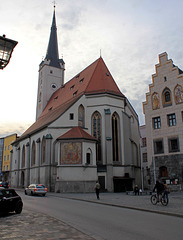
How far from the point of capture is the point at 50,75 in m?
54.3

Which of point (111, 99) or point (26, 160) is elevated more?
point (111, 99)

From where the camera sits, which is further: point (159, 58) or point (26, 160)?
point (26, 160)

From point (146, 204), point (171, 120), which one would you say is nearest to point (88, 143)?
point (171, 120)

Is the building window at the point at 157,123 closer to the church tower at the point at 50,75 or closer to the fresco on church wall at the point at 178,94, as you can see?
→ the fresco on church wall at the point at 178,94

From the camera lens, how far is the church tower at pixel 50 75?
53.5 meters

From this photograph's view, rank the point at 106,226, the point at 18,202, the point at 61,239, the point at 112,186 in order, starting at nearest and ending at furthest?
the point at 61,239 < the point at 106,226 < the point at 18,202 < the point at 112,186

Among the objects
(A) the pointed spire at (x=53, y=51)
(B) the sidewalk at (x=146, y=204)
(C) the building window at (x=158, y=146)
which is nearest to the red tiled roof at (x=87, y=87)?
(C) the building window at (x=158, y=146)

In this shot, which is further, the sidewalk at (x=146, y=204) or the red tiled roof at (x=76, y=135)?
the red tiled roof at (x=76, y=135)

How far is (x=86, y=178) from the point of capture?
2984 cm

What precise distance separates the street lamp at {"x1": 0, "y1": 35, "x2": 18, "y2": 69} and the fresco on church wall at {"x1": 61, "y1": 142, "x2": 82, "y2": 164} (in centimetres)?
2484

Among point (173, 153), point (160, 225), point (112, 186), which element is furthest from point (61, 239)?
point (112, 186)

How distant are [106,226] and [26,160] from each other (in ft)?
120

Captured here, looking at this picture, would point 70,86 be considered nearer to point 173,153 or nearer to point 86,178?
point 86,178

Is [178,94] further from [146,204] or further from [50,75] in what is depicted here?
[50,75]
